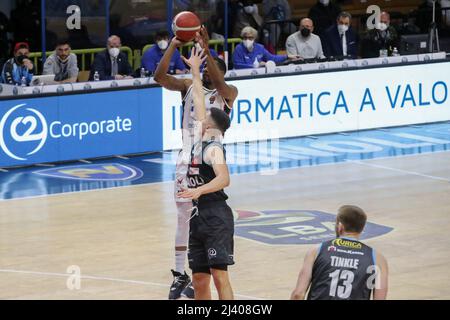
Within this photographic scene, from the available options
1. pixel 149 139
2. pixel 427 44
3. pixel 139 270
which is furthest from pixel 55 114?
pixel 427 44

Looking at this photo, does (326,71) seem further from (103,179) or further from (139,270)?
(139,270)

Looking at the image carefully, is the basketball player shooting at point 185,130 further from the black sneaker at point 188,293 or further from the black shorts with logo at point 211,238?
the black shorts with logo at point 211,238

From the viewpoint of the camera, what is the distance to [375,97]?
23.4 m

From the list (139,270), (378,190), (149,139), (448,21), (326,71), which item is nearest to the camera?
(139,270)

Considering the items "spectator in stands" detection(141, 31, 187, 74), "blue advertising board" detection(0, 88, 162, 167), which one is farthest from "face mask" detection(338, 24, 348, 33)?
"blue advertising board" detection(0, 88, 162, 167)

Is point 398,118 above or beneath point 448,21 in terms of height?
beneath

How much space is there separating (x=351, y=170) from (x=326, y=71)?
10.5 feet

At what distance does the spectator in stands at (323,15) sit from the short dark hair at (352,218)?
654 inches

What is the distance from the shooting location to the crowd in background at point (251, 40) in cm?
2122

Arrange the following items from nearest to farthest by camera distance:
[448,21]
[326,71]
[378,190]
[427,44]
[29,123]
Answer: [378,190] → [29,123] → [326,71] → [427,44] → [448,21]

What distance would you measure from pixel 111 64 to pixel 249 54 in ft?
8.76

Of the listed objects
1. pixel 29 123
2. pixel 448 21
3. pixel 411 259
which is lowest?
pixel 411 259
